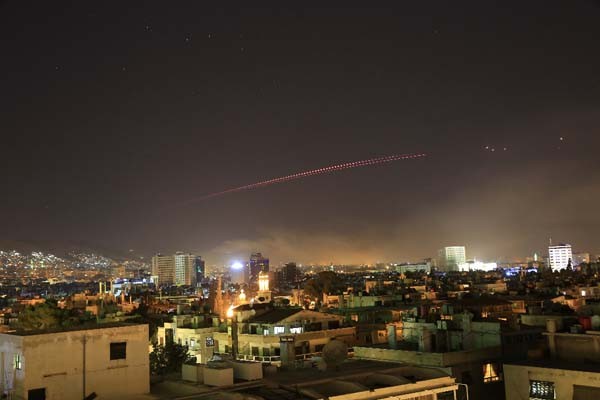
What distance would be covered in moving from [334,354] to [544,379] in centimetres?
691

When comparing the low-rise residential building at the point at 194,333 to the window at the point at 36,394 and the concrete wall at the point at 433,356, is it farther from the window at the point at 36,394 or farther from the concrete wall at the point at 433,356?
the window at the point at 36,394

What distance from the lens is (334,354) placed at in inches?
667

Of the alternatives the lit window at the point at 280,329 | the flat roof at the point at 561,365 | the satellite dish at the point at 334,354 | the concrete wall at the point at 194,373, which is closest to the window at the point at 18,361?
the concrete wall at the point at 194,373

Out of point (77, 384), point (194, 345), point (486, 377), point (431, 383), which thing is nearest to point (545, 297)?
point (194, 345)

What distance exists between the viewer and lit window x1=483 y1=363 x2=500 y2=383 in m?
23.0

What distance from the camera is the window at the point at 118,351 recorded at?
15.6 metres

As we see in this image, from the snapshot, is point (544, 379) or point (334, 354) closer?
point (334, 354)

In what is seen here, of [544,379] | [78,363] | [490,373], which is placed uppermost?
[78,363]

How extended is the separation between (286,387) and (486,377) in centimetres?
1160

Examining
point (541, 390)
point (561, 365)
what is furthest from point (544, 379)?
point (561, 365)

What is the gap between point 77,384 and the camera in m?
14.8

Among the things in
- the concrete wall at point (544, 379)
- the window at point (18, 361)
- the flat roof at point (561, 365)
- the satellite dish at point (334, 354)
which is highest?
the window at point (18, 361)

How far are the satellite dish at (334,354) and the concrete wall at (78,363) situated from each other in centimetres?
455

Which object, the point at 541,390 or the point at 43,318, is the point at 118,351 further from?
the point at 43,318
